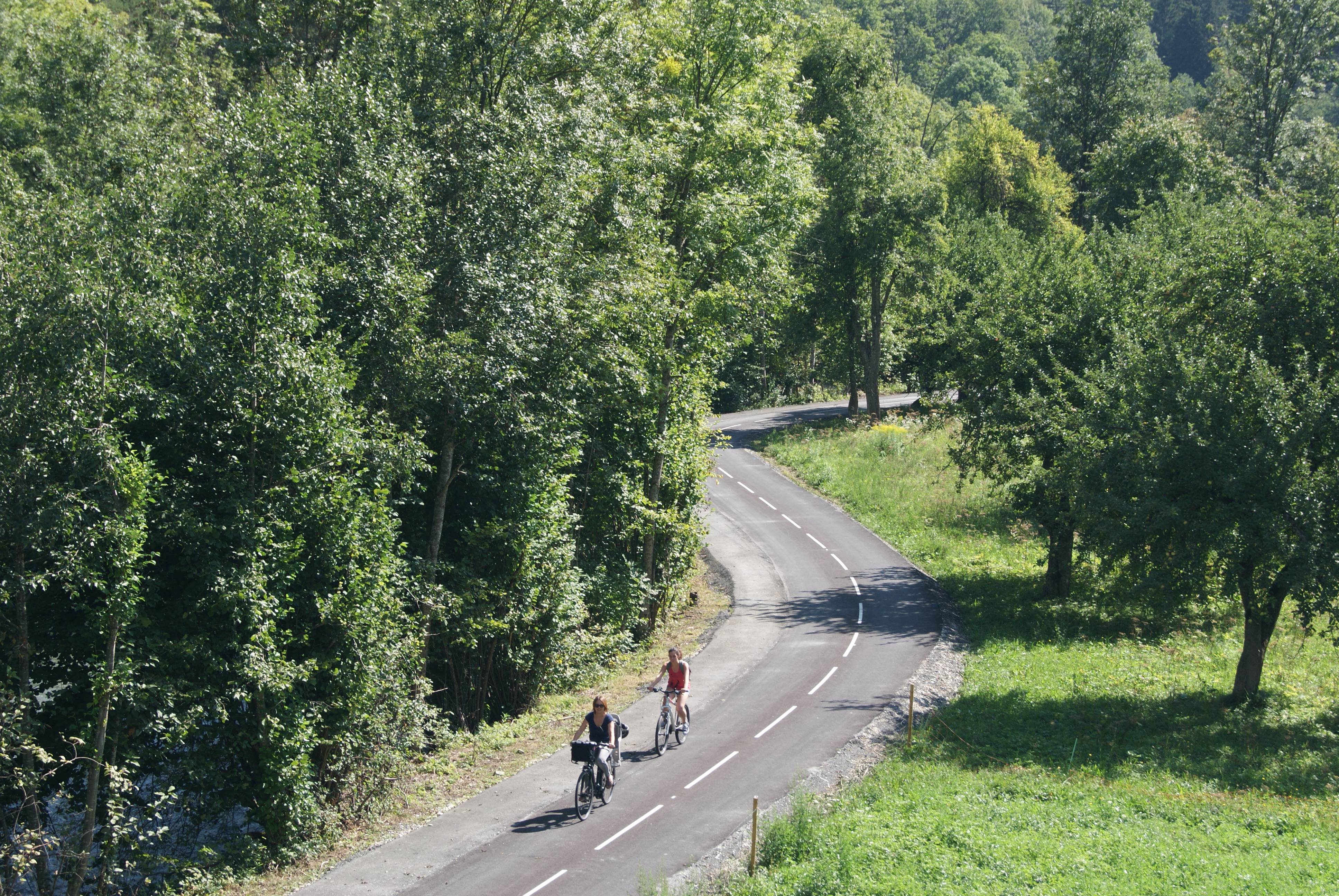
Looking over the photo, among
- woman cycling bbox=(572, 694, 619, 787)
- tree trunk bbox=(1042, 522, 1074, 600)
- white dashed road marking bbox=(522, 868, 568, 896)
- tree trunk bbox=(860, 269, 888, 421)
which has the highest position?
tree trunk bbox=(860, 269, 888, 421)

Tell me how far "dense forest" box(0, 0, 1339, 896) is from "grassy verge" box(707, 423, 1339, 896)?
2.07 meters

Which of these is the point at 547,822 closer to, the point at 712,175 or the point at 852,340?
the point at 712,175

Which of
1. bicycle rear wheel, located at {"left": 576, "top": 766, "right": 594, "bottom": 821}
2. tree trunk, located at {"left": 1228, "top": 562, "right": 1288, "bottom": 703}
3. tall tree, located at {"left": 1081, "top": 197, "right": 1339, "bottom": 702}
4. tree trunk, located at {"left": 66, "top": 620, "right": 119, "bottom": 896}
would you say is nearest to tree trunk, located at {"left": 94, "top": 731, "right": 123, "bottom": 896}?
tree trunk, located at {"left": 66, "top": 620, "right": 119, "bottom": 896}

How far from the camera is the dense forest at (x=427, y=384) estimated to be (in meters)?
13.6

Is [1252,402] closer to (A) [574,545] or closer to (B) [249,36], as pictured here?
(A) [574,545]

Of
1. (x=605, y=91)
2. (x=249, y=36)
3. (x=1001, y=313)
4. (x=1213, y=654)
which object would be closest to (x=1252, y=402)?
(x=1213, y=654)

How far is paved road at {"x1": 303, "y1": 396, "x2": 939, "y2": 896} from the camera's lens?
48.5ft

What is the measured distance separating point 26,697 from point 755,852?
33.1ft

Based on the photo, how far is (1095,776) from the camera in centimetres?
1762

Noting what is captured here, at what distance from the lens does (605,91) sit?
23516 mm

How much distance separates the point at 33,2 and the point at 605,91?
37152 millimetres

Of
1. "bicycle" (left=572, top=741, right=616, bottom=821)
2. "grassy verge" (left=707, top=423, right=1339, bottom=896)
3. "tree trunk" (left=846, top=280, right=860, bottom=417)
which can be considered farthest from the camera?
"tree trunk" (left=846, top=280, right=860, bottom=417)

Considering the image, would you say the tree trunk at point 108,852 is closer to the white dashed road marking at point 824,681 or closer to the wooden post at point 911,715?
the wooden post at point 911,715

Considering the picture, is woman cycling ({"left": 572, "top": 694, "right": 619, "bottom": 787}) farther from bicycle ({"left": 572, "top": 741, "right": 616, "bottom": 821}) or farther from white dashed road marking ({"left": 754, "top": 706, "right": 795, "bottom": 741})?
white dashed road marking ({"left": 754, "top": 706, "right": 795, "bottom": 741})
